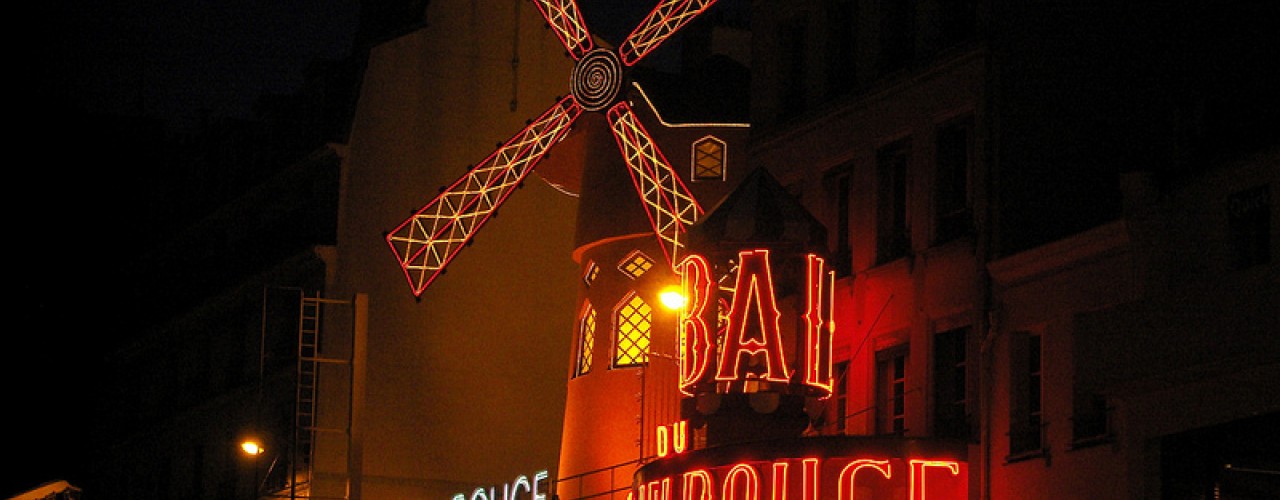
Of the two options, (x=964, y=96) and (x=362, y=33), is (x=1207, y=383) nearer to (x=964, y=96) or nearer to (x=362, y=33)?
(x=964, y=96)

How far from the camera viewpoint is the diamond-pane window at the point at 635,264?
88.5ft

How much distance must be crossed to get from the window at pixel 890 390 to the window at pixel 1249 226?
17.8ft

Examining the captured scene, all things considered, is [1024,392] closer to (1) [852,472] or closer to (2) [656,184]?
(1) [852,472]

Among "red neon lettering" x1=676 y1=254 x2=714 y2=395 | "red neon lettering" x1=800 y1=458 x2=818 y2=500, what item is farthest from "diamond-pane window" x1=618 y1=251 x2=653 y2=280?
"red neon lettering" x1=800 y1=458 x2=818 y2=500

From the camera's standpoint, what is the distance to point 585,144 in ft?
93.4

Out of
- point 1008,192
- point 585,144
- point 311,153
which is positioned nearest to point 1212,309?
point 1008,192

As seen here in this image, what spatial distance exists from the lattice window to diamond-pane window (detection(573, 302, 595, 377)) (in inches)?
11.1

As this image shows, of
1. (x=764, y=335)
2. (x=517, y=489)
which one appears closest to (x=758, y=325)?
(x=764, y=335)

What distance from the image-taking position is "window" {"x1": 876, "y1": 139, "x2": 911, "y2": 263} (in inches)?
872

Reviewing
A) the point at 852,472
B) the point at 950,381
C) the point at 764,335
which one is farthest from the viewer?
the point at 764,335

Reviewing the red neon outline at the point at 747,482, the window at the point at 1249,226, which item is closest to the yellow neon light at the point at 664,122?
the red neon outline at the point at 747,482

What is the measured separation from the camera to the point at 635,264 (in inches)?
1067

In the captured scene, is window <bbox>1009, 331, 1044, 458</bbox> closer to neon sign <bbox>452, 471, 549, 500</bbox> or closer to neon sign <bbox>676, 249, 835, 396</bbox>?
neon sign <bbox>676, 249, 835, 396</bbox>

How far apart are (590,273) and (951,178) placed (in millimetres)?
7458
